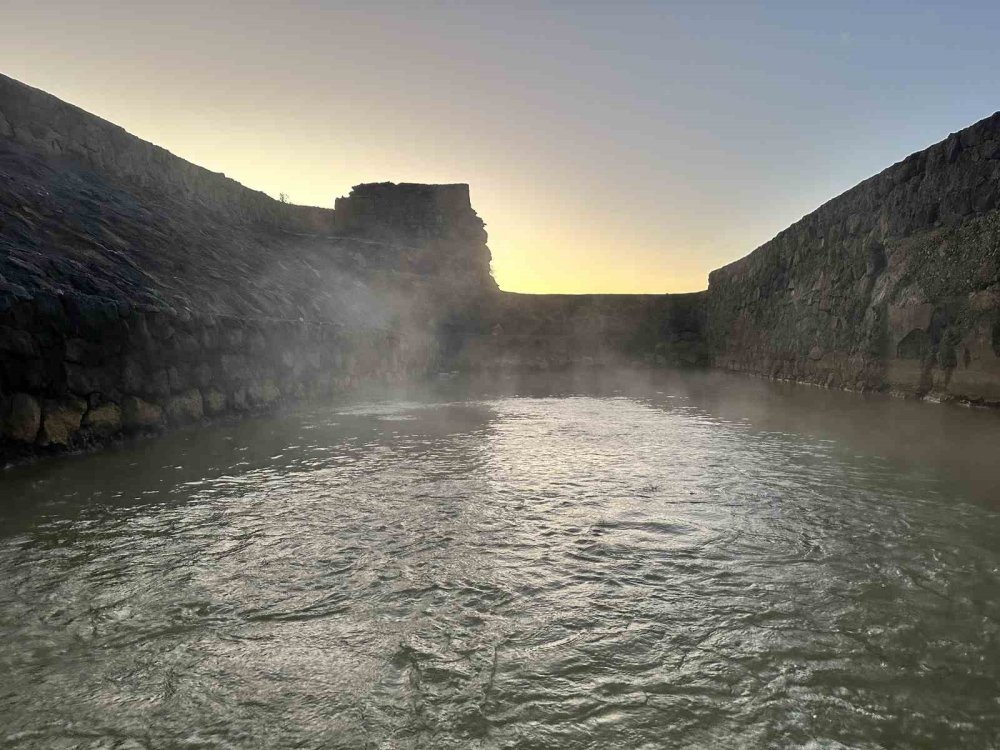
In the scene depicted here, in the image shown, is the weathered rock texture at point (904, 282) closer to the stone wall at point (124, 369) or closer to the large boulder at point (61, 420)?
the stone wall at point (124, 369)

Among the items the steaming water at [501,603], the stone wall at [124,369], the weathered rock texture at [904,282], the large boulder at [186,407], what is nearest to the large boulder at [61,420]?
the stone wall at [124,369]

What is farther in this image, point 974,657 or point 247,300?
point 247,300

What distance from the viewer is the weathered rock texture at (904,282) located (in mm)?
7520

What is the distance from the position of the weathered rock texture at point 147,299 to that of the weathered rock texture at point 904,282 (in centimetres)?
916

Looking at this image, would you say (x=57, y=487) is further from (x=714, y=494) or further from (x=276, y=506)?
(x=714, y=494)

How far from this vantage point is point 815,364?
12.5m

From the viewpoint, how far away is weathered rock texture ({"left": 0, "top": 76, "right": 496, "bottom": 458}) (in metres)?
5.07

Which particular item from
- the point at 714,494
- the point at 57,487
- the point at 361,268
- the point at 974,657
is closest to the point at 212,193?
the point at 361,268

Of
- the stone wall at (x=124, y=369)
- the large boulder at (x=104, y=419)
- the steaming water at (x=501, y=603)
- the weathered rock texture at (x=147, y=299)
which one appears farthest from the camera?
the large boulder at (x=104, y=419)

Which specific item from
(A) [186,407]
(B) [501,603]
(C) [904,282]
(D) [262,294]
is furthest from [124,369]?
(C) [904,282]

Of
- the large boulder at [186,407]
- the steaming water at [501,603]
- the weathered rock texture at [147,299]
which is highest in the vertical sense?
the weathered rock texture at [147,299]

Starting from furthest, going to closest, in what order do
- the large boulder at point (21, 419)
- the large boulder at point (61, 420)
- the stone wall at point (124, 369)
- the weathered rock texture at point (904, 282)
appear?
the weathered rock texture at point (904, 282), the large boulder at point (61, 420), the stone wall at point (124, 369), the large boulder at point (21, 419)

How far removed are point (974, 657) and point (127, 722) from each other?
2682 mm

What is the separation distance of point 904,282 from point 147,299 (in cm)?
1044
